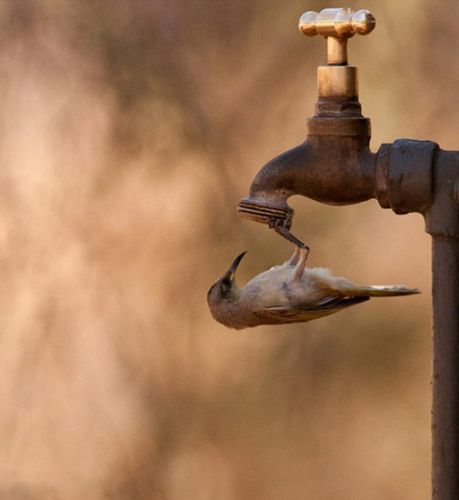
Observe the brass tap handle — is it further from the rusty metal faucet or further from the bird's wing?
the bird's wing

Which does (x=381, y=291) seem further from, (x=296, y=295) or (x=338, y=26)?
(x=338, y=26)

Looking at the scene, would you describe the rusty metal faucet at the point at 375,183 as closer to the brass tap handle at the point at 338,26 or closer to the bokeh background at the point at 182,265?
the brass tap handle at the point at 338,26

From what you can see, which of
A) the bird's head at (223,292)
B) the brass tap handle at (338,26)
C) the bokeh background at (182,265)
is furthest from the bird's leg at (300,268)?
the bokeh background at (182,265)

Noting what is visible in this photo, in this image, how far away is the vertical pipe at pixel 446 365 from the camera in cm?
129

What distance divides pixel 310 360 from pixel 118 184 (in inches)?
22.4

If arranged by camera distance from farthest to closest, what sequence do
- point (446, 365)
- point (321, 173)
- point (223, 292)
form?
point (223, 292)
point (321, 173)
point (446, 365)

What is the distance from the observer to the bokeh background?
7.97ft

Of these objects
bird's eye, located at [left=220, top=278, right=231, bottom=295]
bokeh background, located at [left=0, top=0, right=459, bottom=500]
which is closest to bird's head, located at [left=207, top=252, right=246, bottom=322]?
bird's eye, located at [left=220, top=278, right=231, bottom=295]

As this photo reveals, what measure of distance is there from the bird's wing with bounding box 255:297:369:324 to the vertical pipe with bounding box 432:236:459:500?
0.43ft

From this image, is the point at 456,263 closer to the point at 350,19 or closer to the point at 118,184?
the point at 350,19

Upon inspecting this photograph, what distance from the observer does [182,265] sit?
2.53m

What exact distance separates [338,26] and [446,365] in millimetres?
411

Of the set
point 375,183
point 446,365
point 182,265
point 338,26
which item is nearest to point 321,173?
point 375,183

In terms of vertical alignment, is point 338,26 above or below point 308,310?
above
